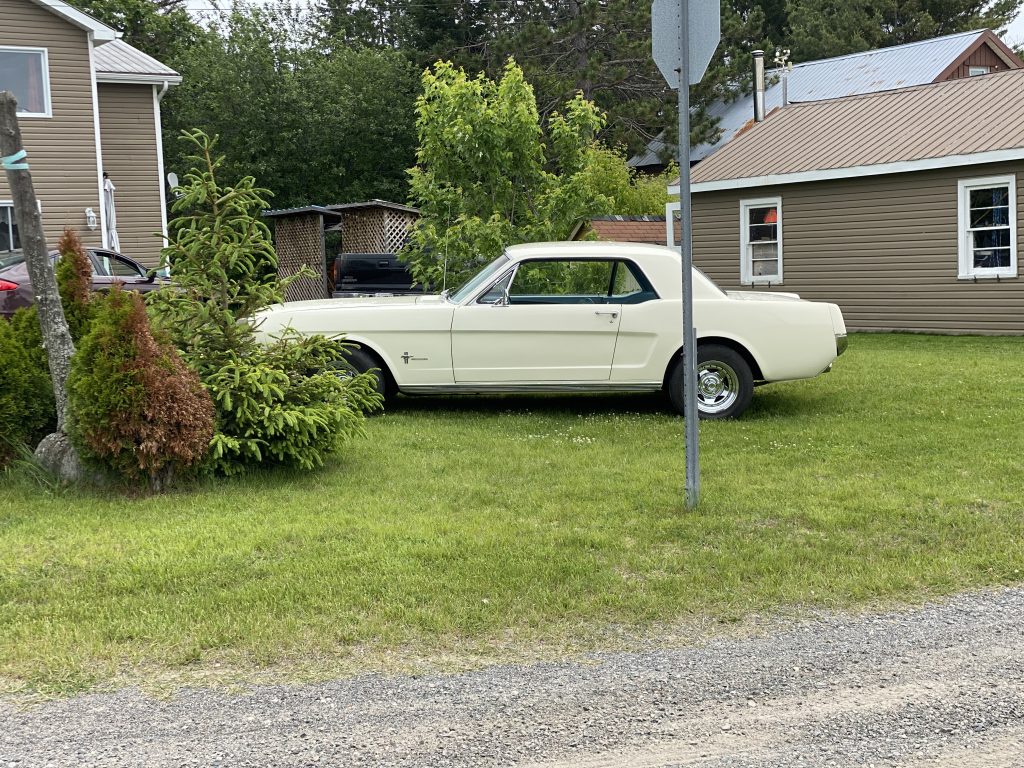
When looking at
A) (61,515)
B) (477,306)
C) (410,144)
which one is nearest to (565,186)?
(477,306)

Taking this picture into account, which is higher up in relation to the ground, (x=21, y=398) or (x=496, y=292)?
(x=496, y=292)

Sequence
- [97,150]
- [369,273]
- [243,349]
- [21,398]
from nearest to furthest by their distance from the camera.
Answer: [21,398]
[243,349]
[97,150]
[369,273]

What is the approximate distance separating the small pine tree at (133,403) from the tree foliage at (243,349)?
0.29 metres

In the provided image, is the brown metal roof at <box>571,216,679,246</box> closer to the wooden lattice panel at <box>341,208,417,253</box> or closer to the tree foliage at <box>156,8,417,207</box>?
the wooden lattice panel at <box>341,208,417,253</box>

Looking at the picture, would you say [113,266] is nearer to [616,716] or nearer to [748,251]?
[748,251]

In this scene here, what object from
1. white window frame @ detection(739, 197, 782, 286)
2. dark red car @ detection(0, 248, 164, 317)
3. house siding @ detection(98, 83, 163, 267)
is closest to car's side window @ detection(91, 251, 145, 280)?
dark red car @ detection(0, 248, 164, 317)

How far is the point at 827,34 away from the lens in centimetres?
4372

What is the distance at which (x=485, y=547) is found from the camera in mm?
5340

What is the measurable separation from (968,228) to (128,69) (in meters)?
17.3

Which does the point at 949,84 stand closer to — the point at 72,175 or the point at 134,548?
the point at 72,175

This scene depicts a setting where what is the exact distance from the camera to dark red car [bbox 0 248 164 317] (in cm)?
1318

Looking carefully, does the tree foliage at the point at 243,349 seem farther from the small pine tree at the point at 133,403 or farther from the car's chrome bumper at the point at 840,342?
the car's chrome bumper at the point at 840,342

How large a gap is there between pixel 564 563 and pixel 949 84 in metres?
17.2

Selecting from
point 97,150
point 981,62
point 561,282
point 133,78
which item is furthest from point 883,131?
point 981,62
